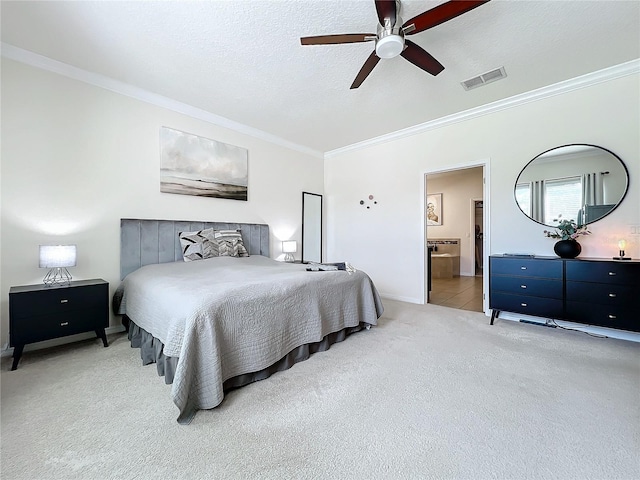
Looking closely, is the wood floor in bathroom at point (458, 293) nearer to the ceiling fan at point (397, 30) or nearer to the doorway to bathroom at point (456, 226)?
the doorway to bathroom at point (456, 226)

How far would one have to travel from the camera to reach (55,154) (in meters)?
2.66

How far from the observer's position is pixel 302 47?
2463 millimetres

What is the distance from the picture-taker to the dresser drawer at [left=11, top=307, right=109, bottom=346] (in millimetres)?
2154

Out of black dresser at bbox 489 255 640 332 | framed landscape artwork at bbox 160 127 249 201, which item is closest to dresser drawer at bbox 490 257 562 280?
black dresser at bbox 489 255 640 332

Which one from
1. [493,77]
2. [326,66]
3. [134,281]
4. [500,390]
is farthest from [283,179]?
[500,390]

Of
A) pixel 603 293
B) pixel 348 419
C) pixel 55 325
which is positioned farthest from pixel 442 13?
pixel 55 325

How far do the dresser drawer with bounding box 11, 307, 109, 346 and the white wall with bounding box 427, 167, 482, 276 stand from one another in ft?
23.1

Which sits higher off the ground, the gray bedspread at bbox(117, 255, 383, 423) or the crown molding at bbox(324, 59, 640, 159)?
the crown molding at bbox(324, 59, 640, 159)

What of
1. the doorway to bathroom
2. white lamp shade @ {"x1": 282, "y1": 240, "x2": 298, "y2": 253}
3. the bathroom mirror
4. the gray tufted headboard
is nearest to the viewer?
the gray tufted headboard

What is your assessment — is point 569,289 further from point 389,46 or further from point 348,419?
point 389,46

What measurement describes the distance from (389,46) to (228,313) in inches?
88.1

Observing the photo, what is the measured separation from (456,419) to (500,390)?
1.75 ft

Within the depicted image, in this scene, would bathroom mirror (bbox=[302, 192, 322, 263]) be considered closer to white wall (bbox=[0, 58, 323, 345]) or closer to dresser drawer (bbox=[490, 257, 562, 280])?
white wall (bbox=[0, 58, 323, 345])

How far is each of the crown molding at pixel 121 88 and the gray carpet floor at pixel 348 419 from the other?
2.72 metres
